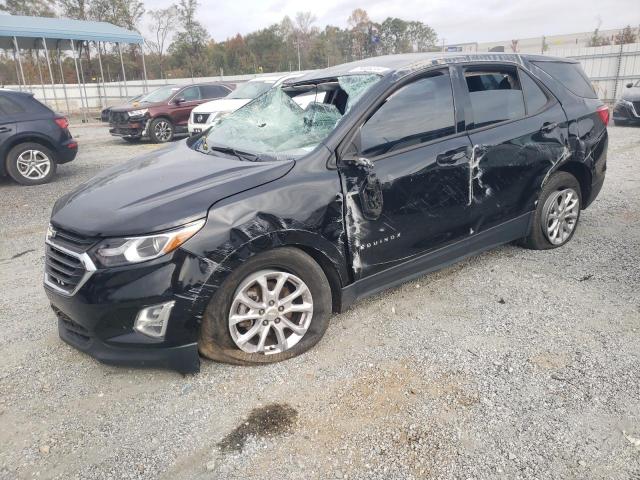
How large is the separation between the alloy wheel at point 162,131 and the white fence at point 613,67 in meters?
14.7

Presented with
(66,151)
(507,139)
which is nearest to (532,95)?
(507,139)

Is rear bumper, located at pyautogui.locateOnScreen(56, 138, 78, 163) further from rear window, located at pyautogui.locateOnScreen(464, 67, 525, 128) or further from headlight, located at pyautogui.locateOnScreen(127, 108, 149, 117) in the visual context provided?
rear window, located at pyautogui.locateOnScreen(464, 67, 525, 128)

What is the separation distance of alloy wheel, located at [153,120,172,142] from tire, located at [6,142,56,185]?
515cm

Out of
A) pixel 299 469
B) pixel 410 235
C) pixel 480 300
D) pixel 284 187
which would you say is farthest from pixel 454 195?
pixel 299 469

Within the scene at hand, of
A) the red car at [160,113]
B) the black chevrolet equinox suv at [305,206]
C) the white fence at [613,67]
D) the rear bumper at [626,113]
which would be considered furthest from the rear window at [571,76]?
the white fence at [613,67]

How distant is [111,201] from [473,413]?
231 centimetres

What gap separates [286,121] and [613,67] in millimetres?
20816

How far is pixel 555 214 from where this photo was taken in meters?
4.45

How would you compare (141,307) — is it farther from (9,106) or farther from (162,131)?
(162,131)

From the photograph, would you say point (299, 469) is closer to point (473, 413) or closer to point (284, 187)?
point (473, 413)

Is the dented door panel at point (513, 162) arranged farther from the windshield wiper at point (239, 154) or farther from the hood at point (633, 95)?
the hood at point (633, 95)

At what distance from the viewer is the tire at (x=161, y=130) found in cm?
1346

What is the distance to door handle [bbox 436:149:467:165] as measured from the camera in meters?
3.41

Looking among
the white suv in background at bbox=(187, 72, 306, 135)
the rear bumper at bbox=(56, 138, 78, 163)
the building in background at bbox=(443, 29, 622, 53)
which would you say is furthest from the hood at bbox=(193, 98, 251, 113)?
the building in background at bbox=(443, 29, 622, 53)
